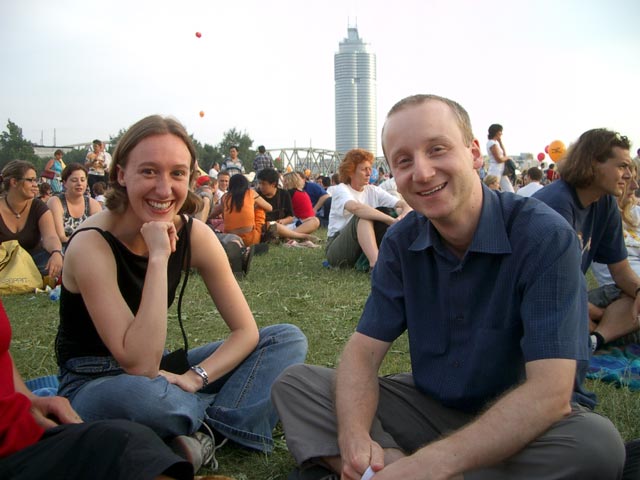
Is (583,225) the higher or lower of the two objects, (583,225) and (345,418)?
the higher

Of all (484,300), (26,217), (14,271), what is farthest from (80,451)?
(26,217)

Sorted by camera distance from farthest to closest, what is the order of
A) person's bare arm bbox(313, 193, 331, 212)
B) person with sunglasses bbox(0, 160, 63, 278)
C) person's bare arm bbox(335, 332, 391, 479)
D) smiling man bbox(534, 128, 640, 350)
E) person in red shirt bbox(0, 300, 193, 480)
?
1. person's bare arm bbox(313, 193, 331, 212)
2. person with sunglasses bbox(0, 160, 63, 278)
3. smiling man bbox(534, 128, 640, 350)
4. person's bare arm bbox(335, 332, 391, 479)
5. person in red shirt bbox(0, 300, 193, 480)

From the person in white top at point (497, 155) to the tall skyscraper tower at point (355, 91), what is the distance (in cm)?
16344

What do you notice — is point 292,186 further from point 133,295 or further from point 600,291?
point 133,295

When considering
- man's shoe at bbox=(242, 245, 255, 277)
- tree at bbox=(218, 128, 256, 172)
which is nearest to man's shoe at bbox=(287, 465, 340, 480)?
man's shoe at bbox=(242, 245, 255, 277)

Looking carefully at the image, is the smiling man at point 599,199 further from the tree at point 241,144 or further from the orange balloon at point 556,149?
the tree at point 241,144

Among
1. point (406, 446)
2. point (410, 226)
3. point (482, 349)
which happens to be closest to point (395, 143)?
point (410, 226)

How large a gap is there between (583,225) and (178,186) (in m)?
2.83

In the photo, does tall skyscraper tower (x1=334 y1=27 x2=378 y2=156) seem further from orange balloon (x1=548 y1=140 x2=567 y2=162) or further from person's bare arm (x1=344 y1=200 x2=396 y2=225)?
person's bare arm (x1=344 y1=200 x2=396 y2=225)

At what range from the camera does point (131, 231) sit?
2.85m

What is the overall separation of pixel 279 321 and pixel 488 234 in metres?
3.50

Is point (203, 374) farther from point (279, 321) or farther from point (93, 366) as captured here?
point (279, 321)

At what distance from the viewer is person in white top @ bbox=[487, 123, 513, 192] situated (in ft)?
45.5

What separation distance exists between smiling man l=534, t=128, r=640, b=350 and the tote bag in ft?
19.5
